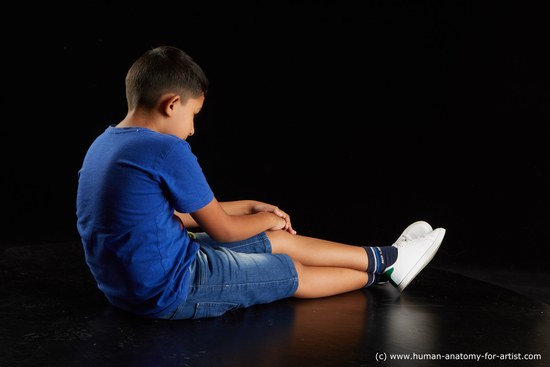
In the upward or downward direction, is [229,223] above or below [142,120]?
below

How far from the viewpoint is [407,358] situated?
126 cm

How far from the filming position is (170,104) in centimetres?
143

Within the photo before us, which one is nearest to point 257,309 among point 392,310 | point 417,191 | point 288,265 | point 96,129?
point 288,265

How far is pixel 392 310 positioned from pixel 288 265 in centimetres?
36

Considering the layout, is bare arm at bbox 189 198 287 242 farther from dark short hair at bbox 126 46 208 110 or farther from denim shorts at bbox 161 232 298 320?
dark short hair at bbox 126 46 208 110

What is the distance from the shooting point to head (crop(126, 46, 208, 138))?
1437 millimetres

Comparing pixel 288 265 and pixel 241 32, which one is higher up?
pixel 241 32

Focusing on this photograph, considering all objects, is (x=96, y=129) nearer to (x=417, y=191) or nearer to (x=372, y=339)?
(x=417, y=191)

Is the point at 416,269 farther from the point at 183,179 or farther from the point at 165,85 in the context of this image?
the point at 165,85

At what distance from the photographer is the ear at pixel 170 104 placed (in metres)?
1.43

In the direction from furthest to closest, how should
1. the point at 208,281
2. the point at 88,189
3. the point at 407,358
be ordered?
the point at 208,281
the point at 88,189
the point at 407,358

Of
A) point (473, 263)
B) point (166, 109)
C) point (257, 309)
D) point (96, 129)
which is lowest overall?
point (473, 263)

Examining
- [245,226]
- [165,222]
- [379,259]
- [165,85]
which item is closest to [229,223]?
[245,226]

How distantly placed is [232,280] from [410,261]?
2.23ft
